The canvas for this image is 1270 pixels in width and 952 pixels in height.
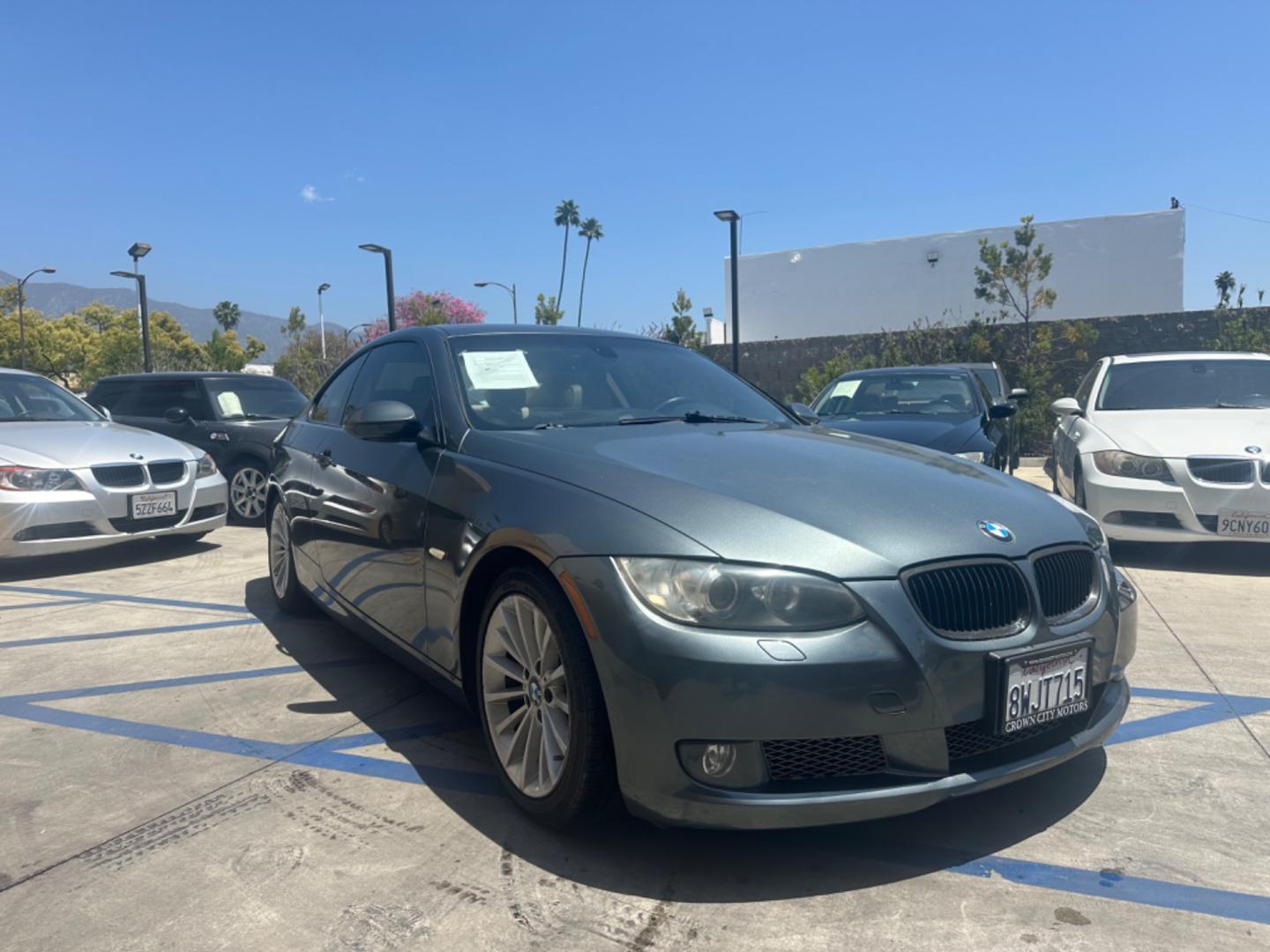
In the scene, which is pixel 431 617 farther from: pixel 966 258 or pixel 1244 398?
pixel 966 258

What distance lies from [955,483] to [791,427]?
92cm

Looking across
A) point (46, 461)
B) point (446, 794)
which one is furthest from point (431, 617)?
point (46, 461)

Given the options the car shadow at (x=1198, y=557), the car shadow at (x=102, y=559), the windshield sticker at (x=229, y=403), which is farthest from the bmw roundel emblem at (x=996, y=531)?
the windshield sticker at (x=229, y=403)

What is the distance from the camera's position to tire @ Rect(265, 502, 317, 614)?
5.08 meters

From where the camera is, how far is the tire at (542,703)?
245 centimetres

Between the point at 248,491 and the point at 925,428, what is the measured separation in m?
6.25

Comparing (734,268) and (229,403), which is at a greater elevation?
(734,268)

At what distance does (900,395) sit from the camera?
929 cm

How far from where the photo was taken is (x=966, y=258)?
103 feet

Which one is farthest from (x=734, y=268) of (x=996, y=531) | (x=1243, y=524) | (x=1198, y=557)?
(x=996, y=531)

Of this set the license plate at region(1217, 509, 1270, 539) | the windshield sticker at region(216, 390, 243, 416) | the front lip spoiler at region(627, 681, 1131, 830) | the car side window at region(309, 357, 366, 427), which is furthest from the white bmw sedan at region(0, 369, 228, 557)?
the license plate at region(1217, 509, 1270, 539)

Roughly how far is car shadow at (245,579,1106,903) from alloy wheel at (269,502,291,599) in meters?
2.13

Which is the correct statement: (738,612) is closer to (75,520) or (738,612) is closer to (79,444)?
(75,520)

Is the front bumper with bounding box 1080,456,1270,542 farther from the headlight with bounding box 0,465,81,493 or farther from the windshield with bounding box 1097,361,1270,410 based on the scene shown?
the headlight with bounding box 0,465,81,493
